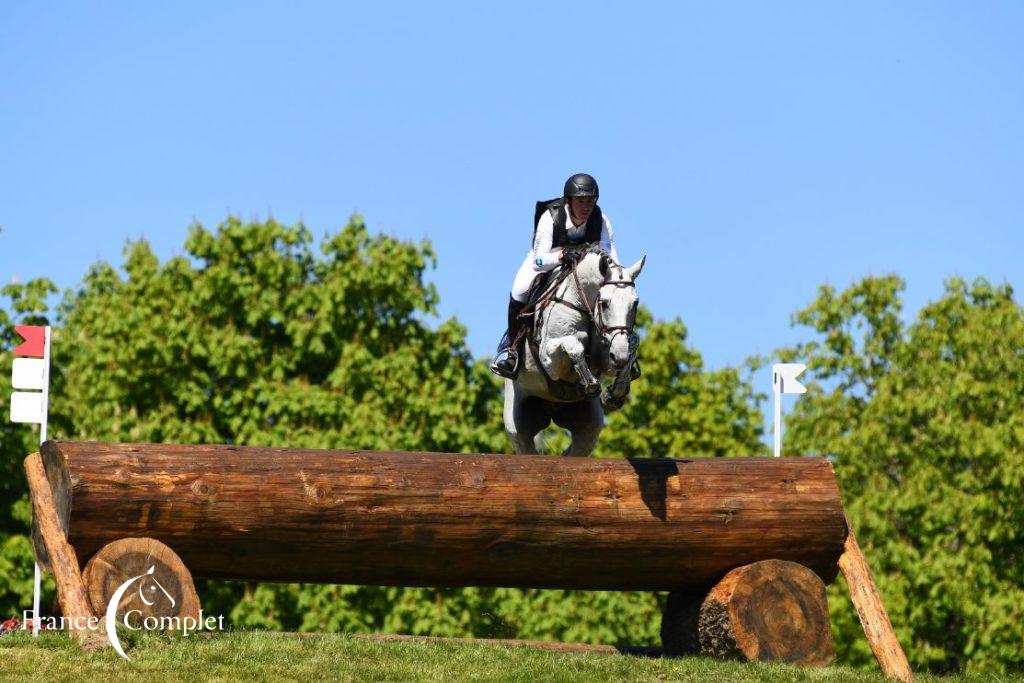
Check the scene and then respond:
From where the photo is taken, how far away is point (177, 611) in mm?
9875

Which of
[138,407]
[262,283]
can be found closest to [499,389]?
[262,283]

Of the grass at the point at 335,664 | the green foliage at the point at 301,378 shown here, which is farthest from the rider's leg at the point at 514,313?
the green foliage at the point at 301,378

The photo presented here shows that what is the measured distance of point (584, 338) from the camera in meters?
10.2

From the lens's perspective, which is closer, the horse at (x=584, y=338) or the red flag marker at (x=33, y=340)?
the horse at (x=584, y=338)

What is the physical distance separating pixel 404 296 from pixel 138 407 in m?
4.68

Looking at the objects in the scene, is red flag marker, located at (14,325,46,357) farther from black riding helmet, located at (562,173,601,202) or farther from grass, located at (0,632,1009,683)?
black riding helmet, located at (562,173,601,202)

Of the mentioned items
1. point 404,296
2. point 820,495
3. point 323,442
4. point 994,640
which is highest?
point 404,296

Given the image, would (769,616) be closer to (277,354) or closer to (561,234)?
(561,234)

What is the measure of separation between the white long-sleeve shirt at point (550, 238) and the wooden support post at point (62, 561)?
3857 millimetres

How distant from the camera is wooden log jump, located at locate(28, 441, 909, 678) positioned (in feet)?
32.3

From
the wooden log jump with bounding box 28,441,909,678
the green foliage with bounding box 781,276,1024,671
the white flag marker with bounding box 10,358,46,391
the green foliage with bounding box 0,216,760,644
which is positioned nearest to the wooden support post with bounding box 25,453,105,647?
the wooden log jump with bounding box 28,441,909,678

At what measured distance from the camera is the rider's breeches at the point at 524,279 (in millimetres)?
→ 10691

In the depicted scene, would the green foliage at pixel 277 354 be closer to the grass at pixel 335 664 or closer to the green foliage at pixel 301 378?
the green foliage at pixel 301 378

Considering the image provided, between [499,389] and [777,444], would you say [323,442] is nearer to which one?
[499,389]
